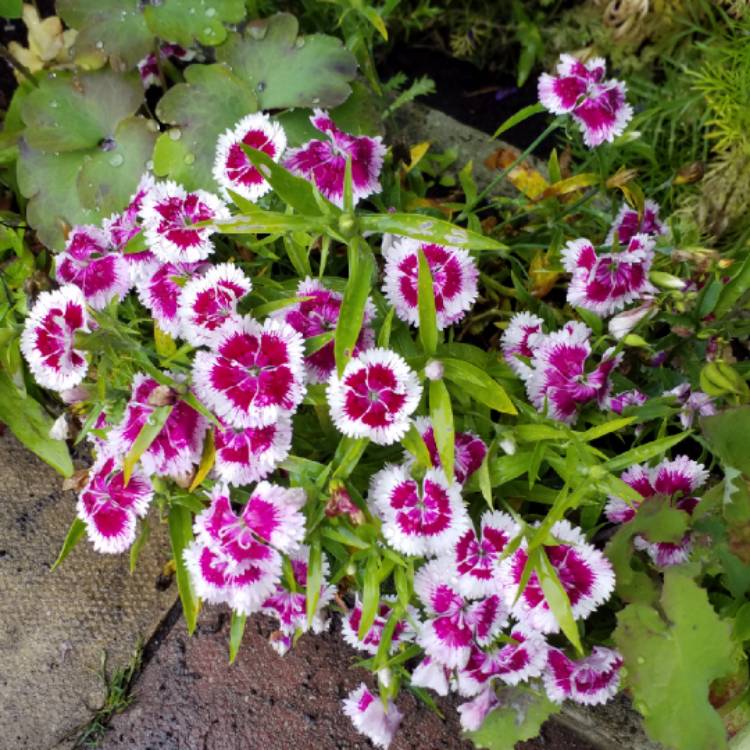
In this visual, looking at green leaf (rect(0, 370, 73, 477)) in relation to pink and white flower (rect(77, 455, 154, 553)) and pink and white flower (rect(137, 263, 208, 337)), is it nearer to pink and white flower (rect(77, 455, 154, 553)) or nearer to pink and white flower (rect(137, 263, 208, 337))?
pink and white flower (rect(77, 455, 154, 553))

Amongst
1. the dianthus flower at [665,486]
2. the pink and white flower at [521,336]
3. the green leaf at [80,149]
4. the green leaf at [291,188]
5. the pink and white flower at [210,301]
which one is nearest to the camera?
the green leaf at [291,188]

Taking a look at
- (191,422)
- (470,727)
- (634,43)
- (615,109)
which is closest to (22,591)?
(191,422)

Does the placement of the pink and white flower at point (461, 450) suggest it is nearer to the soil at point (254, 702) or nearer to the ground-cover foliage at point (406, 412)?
the ground-cover foliage at point (406, 412)

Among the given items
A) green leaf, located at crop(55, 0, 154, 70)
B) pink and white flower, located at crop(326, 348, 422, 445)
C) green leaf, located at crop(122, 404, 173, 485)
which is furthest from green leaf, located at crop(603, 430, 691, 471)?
green leaf, located at crop(55, 0, 154, 70)

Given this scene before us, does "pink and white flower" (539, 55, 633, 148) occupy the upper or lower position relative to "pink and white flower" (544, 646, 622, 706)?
upper

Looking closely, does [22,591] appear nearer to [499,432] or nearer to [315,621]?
[315,621]

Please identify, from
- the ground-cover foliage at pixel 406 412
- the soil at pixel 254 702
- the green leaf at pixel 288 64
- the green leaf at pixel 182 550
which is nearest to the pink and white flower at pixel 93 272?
the ground-cover foliage at pixel 406 412
